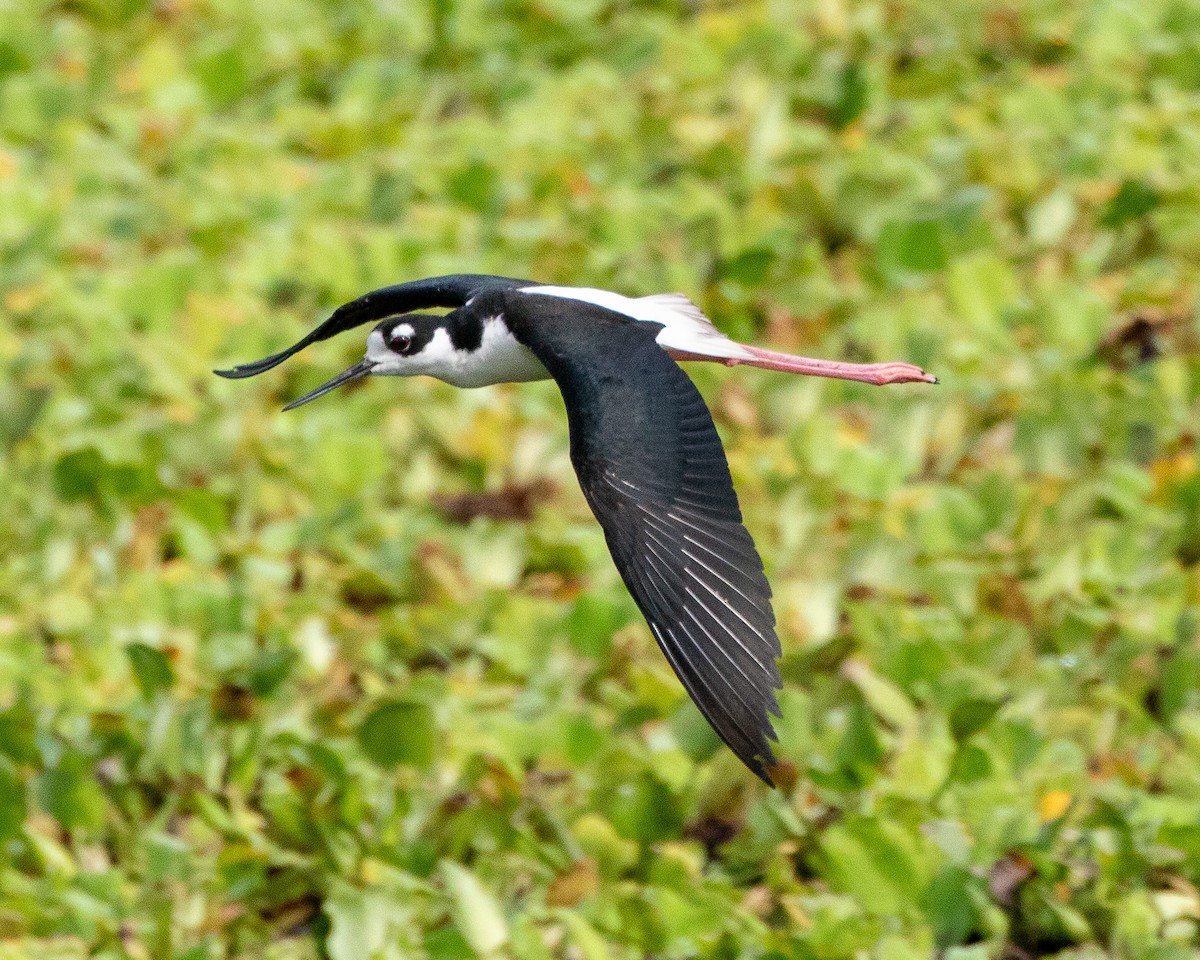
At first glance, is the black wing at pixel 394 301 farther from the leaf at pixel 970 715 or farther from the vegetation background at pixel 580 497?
the leaf at pixel 970 715

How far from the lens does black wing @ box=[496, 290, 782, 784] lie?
3.11m

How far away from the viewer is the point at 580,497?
210 inches

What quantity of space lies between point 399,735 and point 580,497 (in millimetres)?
1227

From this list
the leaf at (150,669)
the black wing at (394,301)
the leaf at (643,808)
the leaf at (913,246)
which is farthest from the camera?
the leaf at (913,246)

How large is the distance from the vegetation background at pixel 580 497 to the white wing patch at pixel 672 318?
65 cm

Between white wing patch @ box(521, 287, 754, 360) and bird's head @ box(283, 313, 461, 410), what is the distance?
0.19m

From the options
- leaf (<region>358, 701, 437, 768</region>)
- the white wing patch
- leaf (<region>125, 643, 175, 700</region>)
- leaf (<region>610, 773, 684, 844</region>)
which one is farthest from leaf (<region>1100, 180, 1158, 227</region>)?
leaf (<region>125, 643, 175, 700</region>)

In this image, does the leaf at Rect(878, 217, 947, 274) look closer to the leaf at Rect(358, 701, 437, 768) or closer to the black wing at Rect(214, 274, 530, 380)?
the black wing at Rect(214, 274, 530, 380)

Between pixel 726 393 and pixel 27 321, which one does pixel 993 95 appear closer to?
pixel 726 393

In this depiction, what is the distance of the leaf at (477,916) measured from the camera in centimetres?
378

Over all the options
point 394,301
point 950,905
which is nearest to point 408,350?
point 394,301

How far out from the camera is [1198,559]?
4879 millimetres

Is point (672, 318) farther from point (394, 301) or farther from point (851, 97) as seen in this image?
point (851, 97)

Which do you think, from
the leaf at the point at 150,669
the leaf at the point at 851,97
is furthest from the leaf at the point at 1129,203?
the leaf at the point at 150,669
